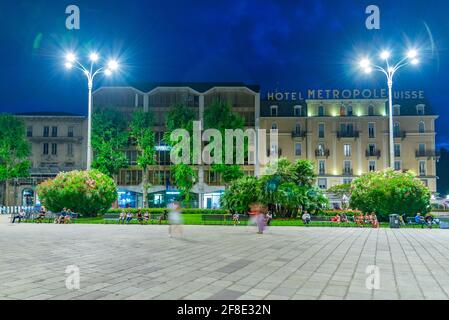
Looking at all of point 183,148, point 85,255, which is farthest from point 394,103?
point 85,255

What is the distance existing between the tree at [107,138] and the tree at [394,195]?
3127 cm

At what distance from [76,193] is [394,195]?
2391 centimetres

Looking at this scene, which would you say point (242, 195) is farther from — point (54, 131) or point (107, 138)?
point (54, 131)

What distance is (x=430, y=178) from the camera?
57219mm

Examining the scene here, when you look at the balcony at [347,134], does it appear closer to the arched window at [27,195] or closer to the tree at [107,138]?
the tree at [107,138]

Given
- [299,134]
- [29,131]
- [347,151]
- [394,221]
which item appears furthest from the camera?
[29,131]

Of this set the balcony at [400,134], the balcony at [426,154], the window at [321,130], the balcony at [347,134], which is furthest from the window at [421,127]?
the window at [321,130]

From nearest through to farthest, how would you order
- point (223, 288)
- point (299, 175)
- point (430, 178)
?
point (223, 288) → point (299, 175) → point (430, 178)

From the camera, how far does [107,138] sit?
48562 mm

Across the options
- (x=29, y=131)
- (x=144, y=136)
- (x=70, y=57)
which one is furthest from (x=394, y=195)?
(x=29, y=131)

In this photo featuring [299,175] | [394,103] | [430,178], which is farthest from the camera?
[394,103]

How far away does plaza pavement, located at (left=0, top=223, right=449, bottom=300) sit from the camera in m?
6.72

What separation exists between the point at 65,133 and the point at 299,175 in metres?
44.9
